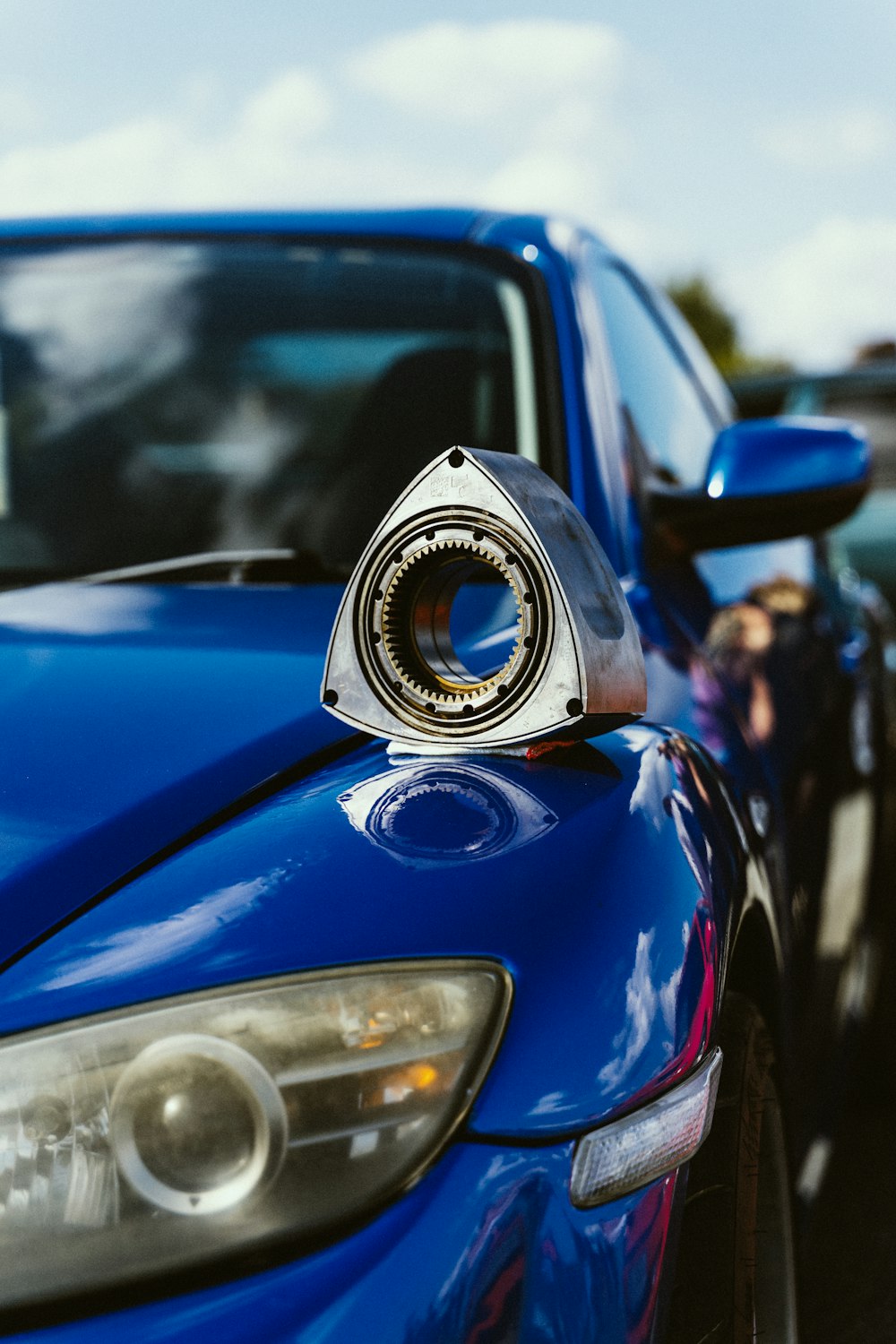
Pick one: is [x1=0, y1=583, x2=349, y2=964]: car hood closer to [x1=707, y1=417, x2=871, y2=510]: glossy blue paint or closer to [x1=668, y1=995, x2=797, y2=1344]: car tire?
[x1=668, y1=995, x2=797, y2=1344]: car tire

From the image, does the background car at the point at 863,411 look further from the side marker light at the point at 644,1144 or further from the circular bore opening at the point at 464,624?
the side marker light at the point at 644,1144

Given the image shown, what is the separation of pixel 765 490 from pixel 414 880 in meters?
1.24

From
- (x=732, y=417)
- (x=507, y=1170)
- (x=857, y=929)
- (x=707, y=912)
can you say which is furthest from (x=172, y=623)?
(x=732, y=417)

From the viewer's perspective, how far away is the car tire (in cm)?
124

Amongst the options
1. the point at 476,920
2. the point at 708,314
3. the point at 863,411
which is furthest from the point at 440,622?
the point at 708,314

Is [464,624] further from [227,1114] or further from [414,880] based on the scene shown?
A: [227,1114]

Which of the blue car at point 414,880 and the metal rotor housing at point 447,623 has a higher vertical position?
the metal rotor housing at point 447,623

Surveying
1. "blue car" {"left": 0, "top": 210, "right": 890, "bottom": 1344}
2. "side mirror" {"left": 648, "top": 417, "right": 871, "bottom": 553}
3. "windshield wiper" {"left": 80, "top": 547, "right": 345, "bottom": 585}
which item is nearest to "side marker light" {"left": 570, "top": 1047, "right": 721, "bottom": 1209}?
"blue car" {"left": 0, "top": 210, "right": 890, "bottom": 1344}

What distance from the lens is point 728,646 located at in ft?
7.21

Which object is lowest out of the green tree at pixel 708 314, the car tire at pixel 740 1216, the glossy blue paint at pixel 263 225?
the green tree at pixel 708 314

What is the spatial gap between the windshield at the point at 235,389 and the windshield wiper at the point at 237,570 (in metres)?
0.15

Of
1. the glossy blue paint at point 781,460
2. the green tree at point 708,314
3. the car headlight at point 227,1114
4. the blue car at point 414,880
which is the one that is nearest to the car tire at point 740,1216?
the blue car at point 414,880

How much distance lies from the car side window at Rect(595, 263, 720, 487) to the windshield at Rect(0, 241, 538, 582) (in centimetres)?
27

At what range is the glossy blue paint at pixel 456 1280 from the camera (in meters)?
0.97
